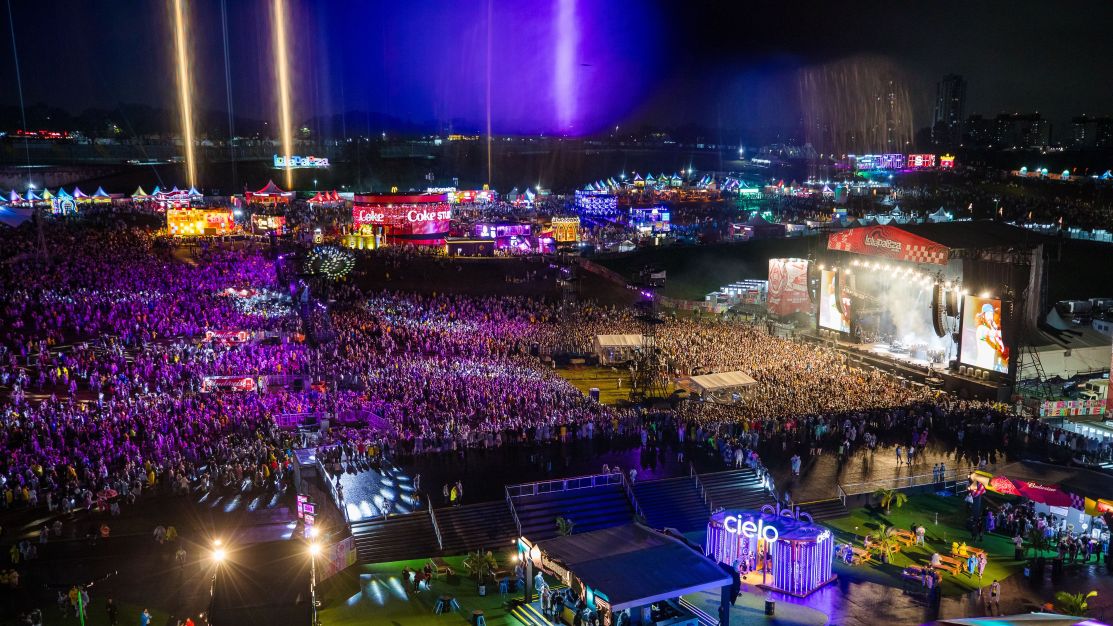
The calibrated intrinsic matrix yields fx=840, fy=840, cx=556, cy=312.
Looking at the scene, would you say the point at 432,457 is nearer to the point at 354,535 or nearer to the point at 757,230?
the point at 354,535

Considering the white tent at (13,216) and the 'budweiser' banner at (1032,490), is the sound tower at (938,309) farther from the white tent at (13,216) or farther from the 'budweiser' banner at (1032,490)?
the white tent at (13,216)

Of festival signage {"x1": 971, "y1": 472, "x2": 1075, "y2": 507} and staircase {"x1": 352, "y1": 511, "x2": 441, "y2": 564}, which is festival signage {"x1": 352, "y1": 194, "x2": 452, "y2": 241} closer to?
staircase {"x1": 352, "y1": 511, "x2": 441, "y2": 564}

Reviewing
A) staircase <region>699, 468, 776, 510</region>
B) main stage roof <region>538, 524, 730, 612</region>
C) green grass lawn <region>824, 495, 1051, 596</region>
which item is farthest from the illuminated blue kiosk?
staircase <region>699, 468, 776, 510</region>

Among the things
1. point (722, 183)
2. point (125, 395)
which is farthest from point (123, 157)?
point (125, 395)

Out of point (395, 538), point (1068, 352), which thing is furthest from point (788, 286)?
point (395, 538)

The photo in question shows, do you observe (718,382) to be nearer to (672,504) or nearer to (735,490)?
(735,490)

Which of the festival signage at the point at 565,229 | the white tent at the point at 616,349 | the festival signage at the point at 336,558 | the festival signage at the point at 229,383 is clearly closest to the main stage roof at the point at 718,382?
the white tent at the point at 616,349
